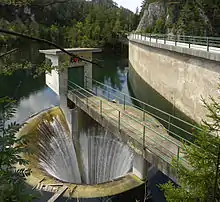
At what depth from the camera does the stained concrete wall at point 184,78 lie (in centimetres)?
1255

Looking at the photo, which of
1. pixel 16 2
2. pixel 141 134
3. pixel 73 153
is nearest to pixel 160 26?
pixel 73 153

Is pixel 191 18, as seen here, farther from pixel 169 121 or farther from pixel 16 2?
pixel 16 2

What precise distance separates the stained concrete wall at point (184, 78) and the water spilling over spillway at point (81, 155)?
16.6 ft

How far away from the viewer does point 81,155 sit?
1023 centimetres

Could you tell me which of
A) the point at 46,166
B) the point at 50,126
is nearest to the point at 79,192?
the point at 46,166

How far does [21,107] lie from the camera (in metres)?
17.5

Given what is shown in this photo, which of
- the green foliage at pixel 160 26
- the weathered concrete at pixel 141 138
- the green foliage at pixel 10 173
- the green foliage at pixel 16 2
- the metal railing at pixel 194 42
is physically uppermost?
the green foliage at pixel 160 26

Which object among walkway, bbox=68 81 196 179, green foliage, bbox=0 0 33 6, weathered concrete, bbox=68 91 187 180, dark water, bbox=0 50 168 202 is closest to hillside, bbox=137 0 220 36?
dark water, bbox=0 50 168 202

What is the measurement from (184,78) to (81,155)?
8.30 metres

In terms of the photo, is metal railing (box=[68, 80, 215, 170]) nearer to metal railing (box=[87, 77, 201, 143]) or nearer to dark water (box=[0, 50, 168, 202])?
metal railing (box=[87, 77, 201, 143])

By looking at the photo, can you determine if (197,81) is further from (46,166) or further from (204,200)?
(204,200)

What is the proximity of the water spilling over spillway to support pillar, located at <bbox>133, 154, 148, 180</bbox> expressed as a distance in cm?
116

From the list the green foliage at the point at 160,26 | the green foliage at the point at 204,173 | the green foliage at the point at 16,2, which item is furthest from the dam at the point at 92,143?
the green foliage at the point at 160,26

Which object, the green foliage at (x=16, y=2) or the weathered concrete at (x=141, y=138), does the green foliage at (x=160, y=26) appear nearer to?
the weathered concrete at (x=141, y=138)
